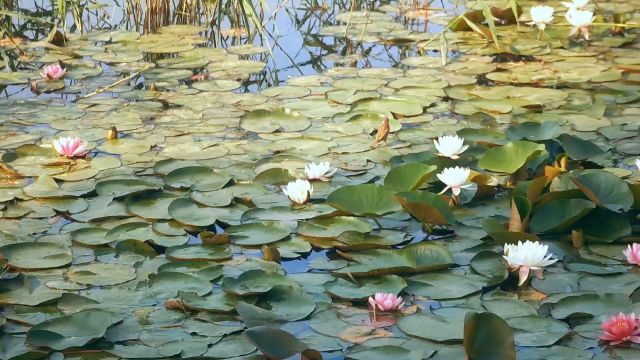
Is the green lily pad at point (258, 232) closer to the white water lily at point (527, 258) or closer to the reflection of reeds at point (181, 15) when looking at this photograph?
the white water lily at point (527, 258)

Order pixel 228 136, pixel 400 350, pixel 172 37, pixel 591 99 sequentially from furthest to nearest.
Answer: pixel 172 37 → pixel 591 99 → pixel 228 136 → pixel 400 350

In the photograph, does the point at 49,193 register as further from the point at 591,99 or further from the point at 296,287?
the point at 591,99

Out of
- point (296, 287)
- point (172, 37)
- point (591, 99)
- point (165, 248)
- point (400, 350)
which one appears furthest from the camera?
point (172, 37)

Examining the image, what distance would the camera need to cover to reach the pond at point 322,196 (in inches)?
91.4

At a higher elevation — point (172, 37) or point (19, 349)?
point (172, 37)

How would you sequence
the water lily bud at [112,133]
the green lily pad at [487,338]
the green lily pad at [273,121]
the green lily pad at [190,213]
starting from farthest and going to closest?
1. the green lily pad at [273,121]
2. the water lily bud at [112,133]
3. the green lily pad at [190,213]
4. the green lily pad at [487,338]

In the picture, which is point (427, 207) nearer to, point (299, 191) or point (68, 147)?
point (299, 191)

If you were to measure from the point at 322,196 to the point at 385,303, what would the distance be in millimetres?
776

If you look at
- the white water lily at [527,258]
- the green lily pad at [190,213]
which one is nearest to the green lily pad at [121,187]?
the green lily pad at [190,213]

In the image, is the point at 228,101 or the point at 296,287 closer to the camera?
the point at 296,287

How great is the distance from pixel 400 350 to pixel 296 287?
1.32 ft

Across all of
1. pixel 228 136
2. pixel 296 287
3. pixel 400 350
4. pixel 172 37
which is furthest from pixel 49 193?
pixel 172 37

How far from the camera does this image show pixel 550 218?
280cm

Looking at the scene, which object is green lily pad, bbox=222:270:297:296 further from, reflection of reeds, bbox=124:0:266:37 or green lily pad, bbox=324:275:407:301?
reflection of reeds, bbox=124:0:266:37
